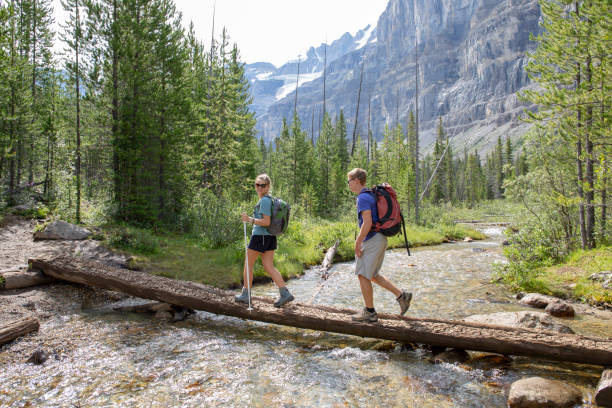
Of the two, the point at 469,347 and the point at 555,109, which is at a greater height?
the point at 555,109

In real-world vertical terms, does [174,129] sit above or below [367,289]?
above

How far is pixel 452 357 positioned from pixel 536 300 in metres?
4.80

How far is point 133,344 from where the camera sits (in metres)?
5.55

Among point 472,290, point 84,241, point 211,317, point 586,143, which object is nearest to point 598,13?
point 586,143

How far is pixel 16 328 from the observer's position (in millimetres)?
5559

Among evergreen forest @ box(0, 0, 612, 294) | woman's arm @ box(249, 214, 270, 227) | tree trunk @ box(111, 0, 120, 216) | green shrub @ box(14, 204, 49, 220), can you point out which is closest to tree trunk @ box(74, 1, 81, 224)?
evergreen forest @ box(0, 0, 612, 294)

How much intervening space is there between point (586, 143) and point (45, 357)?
1519cm

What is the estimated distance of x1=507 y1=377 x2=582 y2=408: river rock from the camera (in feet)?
12.2

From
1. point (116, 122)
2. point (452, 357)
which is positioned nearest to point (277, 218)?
point (452, 357)

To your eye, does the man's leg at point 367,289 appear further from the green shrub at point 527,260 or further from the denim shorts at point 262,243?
the green shrub at point 527,260

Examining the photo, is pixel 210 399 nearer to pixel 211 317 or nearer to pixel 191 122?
pixel 211 317

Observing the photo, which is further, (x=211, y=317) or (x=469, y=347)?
(x=211, y=317)

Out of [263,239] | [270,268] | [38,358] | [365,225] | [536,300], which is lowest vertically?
[536,300]

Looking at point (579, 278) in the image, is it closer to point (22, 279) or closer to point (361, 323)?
point (361, 323)
